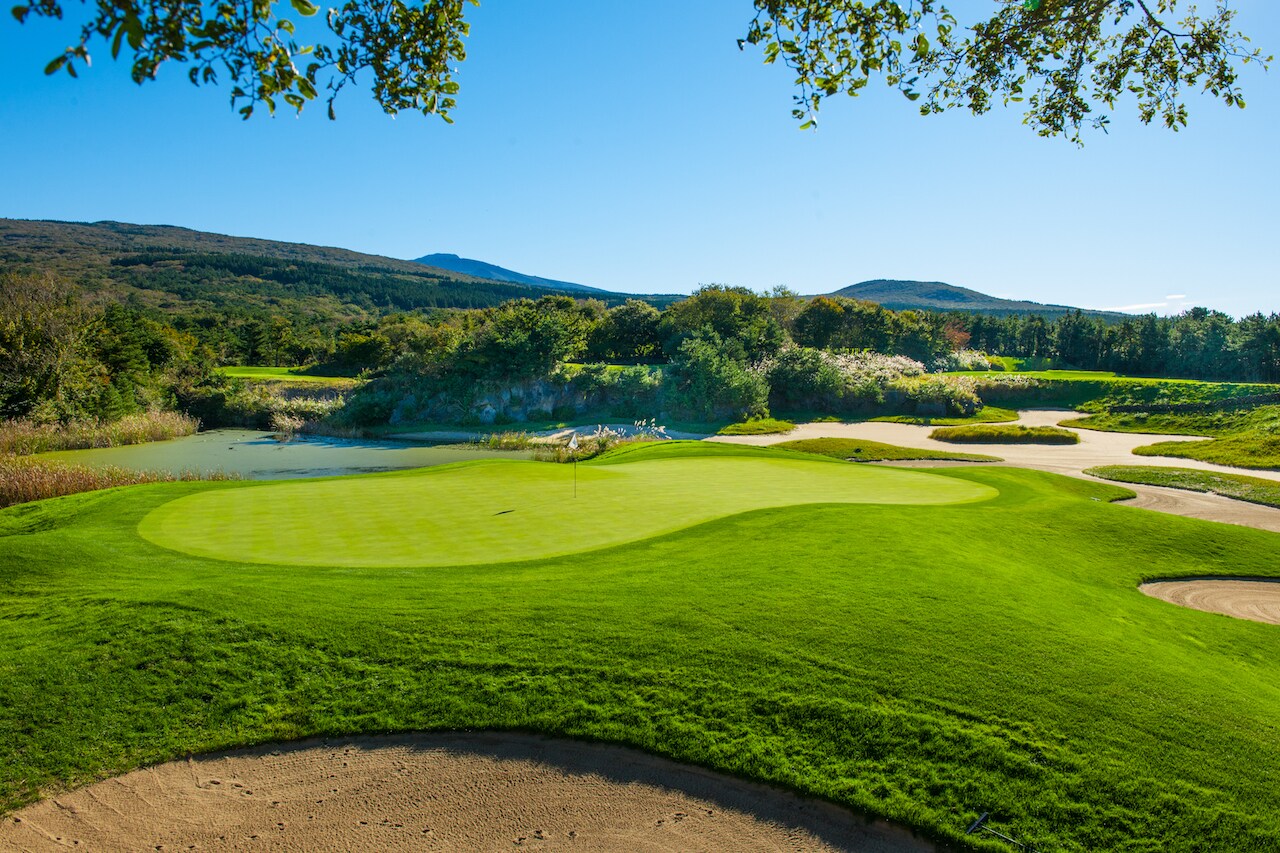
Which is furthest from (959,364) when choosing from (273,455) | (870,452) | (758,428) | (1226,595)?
(1226,595)

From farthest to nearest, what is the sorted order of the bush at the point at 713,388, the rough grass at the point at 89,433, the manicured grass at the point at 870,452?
the bush at the point at 713,388
the rough grass at the point at 89,433
the manicured grass at the point at 870,452

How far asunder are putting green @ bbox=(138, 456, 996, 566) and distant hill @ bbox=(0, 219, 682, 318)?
3657 inches

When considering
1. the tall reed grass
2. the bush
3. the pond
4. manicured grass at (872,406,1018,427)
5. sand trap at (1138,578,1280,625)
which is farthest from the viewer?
the bush

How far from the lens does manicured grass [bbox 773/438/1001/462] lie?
25.0 metres

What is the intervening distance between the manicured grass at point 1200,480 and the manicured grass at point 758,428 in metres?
16.1

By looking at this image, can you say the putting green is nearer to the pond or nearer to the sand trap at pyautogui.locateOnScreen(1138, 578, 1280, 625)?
the sand trap at pyautogui.locateOnScreen(1138, 578, 1280, 625)

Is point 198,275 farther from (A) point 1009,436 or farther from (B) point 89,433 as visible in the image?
(A) point 1009,436

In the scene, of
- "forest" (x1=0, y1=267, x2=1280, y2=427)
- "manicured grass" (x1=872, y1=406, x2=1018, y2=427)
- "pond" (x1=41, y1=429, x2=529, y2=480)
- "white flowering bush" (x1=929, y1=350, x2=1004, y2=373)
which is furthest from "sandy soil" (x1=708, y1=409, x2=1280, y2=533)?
"white flowering bush" (x1=929, y1=350, x2=1004, y2=373)

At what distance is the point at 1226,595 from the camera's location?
8469 millimetres

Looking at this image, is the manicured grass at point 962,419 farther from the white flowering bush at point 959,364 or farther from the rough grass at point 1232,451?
the white flowering bush at point 959,364

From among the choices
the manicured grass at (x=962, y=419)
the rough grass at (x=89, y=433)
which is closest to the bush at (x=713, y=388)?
the manicured grass at (x=962, y=419)

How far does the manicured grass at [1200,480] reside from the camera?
58.9 ft

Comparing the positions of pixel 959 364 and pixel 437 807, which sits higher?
pixel 959 364

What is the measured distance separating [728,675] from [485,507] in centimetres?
694
